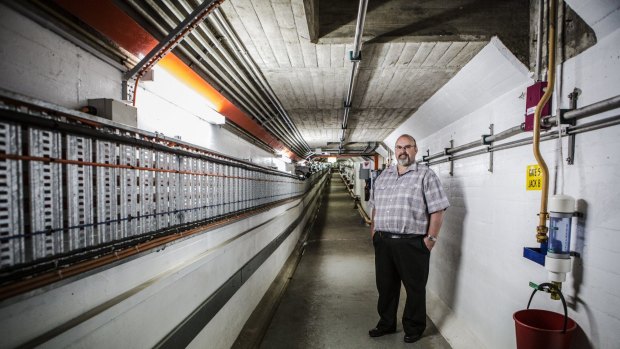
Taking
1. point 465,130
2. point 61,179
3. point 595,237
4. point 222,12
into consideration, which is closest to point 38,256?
point 61,179

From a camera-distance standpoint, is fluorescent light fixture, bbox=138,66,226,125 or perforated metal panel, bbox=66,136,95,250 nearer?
perforated metal panel, bbox=66,136,95,250

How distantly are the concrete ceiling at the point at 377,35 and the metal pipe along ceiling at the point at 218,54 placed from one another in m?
0.11

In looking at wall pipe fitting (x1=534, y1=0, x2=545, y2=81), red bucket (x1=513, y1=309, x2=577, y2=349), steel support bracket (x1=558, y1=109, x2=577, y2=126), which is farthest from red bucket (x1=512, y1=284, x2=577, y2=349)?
wall pipe fitting (x1=534, y1=0, x2=545, y2=81)

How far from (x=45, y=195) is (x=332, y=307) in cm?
347

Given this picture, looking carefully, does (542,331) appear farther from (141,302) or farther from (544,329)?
(141,302)

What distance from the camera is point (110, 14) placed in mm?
1488

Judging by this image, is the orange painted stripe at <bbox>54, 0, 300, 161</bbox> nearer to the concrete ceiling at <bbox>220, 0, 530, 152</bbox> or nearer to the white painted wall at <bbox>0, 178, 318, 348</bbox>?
the concrete ceiling at <bbox>220, 0, 530, 152</bbox>

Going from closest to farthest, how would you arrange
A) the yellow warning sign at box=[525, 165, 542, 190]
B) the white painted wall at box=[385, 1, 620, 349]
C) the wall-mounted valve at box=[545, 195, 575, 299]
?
the white painted wall at box=[385, 1, 620, 349] → the wall-mounted valve at box=[545, 195, 575, 299] → the yellow warning sign at box=[525, 165, 542, 190]

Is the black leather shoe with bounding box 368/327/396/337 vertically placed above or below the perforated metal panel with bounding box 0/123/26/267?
below

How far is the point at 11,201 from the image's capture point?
99 centimetres

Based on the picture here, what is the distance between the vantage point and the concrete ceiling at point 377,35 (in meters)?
2.38

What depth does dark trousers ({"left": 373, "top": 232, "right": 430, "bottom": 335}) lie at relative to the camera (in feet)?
9.64

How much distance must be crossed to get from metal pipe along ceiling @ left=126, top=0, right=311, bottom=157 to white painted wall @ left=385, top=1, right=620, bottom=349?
84.5 inches

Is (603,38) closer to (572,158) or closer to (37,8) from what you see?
(572,158)
